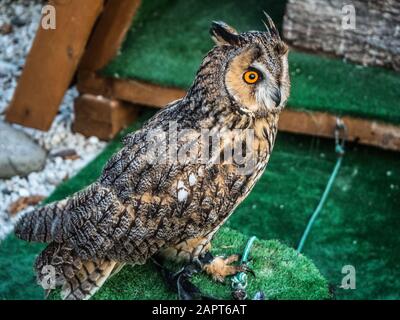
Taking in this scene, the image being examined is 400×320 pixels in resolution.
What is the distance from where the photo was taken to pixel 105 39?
4547 millimetres

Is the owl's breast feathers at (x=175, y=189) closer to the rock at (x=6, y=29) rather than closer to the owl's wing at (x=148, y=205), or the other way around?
the owl's wing at (x=148, y=205)

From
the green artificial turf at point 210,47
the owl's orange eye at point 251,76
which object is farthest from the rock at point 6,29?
the owl's orange eye at point 251,76

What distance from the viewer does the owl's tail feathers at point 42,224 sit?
2645mm

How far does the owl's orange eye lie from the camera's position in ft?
Answer: 7.95

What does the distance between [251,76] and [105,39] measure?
233 cm

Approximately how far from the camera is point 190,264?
290 centimetres

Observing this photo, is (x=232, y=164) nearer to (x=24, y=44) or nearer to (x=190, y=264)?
(x=190, y=264)

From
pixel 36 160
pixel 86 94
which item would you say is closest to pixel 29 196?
pixel 36 160

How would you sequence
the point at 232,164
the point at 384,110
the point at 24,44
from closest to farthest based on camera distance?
the point at 232,164 → the point at 384,110 → the point at 24,44

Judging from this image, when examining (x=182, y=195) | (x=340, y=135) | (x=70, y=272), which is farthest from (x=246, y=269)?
(x=340, y=135)

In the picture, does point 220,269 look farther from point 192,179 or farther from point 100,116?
point 100,116

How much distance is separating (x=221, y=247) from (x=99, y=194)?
82cm

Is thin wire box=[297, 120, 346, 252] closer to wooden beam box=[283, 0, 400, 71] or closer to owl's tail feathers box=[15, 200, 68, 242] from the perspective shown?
wooden beam box=[283, 0, 400, 71]
